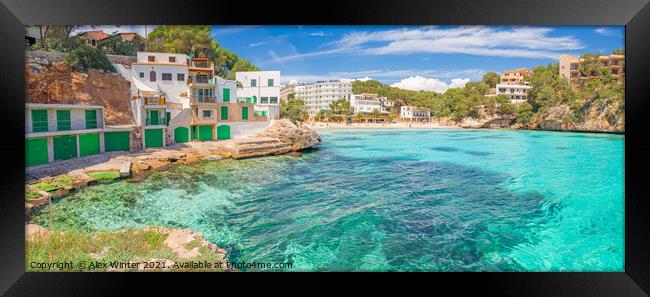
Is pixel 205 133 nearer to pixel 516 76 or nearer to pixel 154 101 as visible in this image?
pixel 154 101

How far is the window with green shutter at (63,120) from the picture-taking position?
11.1 feet

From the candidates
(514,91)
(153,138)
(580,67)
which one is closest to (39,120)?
(153,138)

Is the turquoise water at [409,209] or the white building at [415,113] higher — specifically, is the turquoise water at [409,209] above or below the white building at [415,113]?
below

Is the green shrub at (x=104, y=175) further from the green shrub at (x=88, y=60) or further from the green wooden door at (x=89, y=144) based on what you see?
the green shrub at (x=88, y=60)

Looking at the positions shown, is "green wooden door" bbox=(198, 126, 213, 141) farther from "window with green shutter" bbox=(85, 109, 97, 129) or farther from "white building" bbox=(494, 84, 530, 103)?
"white building" bbox=(494, 84, 530, 103)

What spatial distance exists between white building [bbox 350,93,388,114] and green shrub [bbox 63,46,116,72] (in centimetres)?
304

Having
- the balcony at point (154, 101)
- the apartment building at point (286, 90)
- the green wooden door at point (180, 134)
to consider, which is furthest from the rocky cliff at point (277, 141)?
the balcony at point (154, 101)

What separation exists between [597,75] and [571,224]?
1681mm

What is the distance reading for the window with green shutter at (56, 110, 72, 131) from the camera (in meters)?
3.39

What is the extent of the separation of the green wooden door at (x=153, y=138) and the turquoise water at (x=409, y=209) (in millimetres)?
408

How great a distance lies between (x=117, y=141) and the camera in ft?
12.9

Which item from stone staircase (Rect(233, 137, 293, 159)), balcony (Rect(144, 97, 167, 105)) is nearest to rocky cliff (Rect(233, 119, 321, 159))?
stone staircase (Rect(233, 137, 293, 159))

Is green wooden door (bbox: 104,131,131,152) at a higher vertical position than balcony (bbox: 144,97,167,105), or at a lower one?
lower
